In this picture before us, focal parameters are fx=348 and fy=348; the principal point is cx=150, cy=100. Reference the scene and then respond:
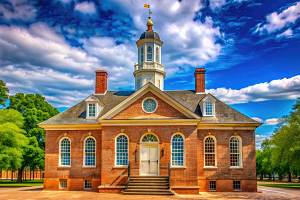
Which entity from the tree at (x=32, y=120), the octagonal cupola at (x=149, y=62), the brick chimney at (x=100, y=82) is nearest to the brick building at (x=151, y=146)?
the brick chimney at (x=100, y=82)

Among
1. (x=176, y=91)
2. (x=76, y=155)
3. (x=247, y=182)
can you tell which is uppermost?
(x=176, y=91)

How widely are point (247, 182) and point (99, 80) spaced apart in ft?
53.8

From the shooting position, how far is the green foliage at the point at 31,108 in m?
46.1

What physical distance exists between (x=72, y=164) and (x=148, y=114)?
8.00 m

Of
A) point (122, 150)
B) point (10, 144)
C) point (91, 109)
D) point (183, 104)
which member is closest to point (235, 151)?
point (183, 104)

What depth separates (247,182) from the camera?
2883cm

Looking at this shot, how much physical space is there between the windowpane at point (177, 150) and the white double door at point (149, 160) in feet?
4.48

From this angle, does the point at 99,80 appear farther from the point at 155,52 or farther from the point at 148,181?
the point at 148,181

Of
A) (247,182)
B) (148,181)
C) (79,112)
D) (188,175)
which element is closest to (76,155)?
(79,112)

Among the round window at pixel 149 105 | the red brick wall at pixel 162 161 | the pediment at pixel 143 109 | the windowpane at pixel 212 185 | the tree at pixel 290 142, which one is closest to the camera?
the red brick wall at pixel 162 161

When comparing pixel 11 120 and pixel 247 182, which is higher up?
pixel 11 120

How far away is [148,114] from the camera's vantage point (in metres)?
28.2

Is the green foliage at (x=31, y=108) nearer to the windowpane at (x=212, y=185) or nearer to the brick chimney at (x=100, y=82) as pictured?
the brick chimney at (x=100, y=82)

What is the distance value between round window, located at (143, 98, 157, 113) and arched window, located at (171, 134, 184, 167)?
285cm
